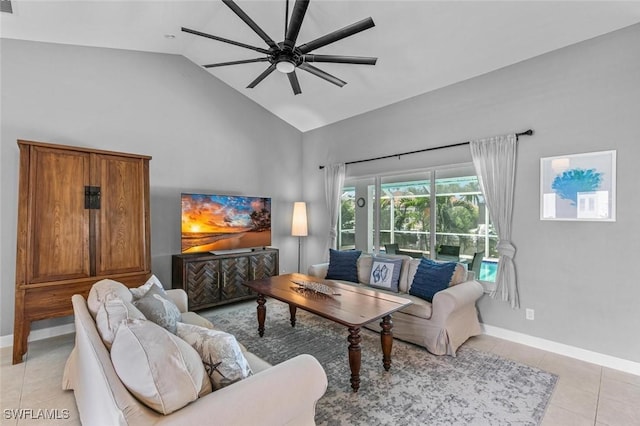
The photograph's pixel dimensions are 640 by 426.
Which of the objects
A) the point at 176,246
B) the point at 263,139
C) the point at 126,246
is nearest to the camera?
the point at 126,246

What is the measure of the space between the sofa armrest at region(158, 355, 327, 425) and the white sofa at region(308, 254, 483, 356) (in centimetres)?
187

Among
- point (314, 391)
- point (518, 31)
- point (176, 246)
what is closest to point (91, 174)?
point (176, 246)

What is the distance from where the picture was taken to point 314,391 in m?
1.51

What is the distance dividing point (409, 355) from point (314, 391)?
1834 mm

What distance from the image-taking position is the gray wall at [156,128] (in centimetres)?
332

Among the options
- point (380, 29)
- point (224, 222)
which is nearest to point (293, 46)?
point (380, 29)

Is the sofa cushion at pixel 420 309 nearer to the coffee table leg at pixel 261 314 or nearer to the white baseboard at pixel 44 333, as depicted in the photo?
the coffee table leg at pixel 261 314

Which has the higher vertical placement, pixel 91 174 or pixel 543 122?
pixel 543 122

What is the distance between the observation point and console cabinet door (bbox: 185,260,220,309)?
410 cm

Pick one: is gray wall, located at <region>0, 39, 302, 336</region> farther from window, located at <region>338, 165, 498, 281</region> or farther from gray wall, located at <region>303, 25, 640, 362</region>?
gray wall, located at <region>303, 25, 640, 362</region>

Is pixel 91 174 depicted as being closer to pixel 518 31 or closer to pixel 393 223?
pixel 393 223

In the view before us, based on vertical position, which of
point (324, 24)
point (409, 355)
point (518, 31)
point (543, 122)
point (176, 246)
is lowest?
point (409, 355)

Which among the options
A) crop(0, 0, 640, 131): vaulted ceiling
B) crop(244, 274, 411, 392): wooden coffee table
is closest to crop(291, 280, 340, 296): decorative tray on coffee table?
crop(244, 274, 411, 392): wooden coffee table

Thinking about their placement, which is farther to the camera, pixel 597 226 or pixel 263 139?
pixel 263 139
